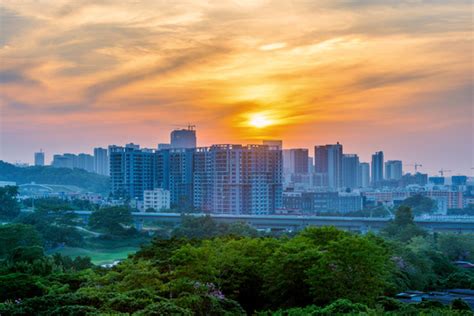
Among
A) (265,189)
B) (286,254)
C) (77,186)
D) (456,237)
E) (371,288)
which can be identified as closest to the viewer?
(371,288)

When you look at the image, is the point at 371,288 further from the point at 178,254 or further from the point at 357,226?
the point at 357,226

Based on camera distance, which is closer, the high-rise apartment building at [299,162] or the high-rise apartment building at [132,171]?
the high-rise apartment building at [132,171]

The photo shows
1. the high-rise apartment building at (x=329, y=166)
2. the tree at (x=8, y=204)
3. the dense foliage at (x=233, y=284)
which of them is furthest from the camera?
the high-rise apartment building at (x=329, y=166)

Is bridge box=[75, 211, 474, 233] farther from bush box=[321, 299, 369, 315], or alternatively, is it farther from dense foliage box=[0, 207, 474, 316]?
bush box=[321, 299, 369, 315]

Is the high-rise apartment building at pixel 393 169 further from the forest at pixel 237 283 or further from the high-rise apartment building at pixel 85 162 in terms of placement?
the forest at pixel 237 283

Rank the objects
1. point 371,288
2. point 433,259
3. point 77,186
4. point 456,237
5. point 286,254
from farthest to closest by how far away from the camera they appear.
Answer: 1. point 77,186
2. point 456,237
3. point 433,259
4. point 286,254
5. point 371,288

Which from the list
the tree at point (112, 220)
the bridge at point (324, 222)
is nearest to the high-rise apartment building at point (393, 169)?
the bridge at point (324, 222)

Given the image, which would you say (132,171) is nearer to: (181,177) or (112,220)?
(181,177)

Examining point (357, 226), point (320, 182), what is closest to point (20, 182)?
point (320, 182)
